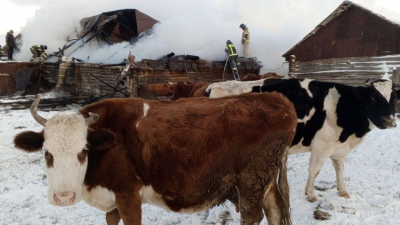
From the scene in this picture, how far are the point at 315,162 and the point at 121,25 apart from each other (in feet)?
67.0

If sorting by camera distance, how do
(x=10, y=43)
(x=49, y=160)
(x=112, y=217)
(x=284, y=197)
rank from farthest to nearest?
(x=10, y=43) < (x=284, y=197) < (x=112, y=217) < (x=49, y=160)

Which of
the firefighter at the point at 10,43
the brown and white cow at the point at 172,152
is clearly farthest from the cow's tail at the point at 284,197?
the firefighter at the point at 10,43

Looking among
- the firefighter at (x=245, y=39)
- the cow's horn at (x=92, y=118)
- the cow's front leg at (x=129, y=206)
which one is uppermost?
the firefighter at (x=245, y=39)

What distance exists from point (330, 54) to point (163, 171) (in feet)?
49.4

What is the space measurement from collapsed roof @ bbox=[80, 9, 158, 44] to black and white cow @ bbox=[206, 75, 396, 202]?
62.7ft

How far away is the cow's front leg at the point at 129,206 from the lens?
3129 millimetres

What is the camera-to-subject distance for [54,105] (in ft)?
47.5

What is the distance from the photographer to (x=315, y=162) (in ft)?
17.4

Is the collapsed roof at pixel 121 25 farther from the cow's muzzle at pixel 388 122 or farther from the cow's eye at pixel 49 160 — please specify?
the cow's eye at pixel 49 160

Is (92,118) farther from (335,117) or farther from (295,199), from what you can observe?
(335,117)

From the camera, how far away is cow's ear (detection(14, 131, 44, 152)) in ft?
10.4

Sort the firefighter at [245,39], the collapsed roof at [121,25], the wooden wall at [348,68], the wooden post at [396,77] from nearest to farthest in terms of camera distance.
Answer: the wooden post at [396,77]
the wooden wall at [348,68]
the firefighter at [245,39]
the collapsed roof at [121,25]

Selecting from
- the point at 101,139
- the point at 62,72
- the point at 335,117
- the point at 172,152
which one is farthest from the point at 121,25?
the point at 172,152

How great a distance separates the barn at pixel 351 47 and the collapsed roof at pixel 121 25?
12115 mm
